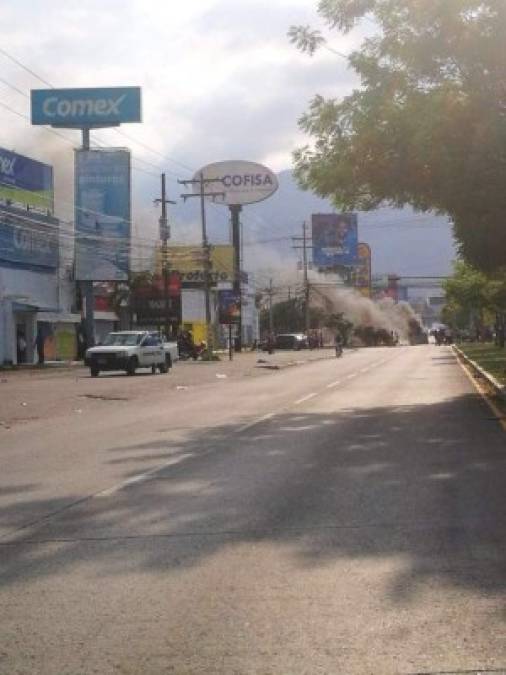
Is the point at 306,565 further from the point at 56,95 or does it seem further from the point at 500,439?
the point at 56,95

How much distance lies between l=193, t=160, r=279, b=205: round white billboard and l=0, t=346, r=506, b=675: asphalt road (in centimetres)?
6708

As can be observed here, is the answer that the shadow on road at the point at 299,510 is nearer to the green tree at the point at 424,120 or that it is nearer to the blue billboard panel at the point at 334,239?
the green tree at the point at 424,120

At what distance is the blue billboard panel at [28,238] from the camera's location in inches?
1929

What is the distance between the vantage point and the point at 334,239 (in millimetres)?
101375

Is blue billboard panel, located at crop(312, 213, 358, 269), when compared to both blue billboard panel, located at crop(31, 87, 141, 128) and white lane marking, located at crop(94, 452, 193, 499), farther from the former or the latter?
white lane marking, located at crop(94, 452, 193, 499)

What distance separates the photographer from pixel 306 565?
7.33 metres

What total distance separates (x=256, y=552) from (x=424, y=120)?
12391 millimetres

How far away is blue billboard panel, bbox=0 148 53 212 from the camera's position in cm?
5034

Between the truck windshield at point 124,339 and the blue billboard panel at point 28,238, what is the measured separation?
9601 millimetres

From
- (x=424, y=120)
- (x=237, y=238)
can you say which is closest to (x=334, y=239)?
(x=237, y=238)

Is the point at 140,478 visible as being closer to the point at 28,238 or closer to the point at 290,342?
the point at 28,238

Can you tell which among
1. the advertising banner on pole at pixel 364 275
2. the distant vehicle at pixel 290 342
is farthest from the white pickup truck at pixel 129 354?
the advertising banner on pole at pixel 364 275

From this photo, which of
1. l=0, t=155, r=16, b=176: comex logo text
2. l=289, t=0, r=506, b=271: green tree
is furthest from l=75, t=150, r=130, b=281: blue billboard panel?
l=289, t=0, r=506, b=271: green tree

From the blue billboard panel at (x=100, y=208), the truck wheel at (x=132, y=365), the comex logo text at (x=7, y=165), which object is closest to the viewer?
the truck wheel at (x=132, y=365)
